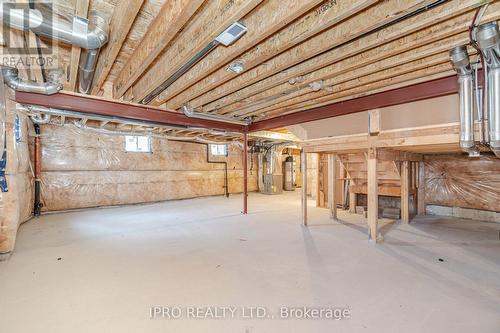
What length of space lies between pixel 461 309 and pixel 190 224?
3.57m

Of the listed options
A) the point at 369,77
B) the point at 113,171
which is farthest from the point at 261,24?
the point at 113,171

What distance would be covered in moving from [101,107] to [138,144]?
3491 millimetres

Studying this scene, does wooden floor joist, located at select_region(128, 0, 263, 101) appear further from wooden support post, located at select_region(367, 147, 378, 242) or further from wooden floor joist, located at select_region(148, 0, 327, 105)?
wooden support post, located at select_region(367, 147, 378, 242)

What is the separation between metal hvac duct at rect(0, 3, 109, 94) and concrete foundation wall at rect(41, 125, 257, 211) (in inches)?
174

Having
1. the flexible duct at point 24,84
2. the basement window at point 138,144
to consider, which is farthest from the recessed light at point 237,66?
the basement window at point 138,144

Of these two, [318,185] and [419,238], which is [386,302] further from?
[318,185]

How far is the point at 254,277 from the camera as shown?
7.00ft

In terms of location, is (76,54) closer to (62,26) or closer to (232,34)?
(62,26)

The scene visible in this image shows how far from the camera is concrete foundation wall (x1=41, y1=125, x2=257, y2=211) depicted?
5.23 m

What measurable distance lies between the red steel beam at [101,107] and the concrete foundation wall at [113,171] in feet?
8.76

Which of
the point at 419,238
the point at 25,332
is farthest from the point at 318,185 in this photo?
the point at 25,332

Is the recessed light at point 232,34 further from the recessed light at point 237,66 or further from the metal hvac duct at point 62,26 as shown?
the metal hvac duct at point 62,26

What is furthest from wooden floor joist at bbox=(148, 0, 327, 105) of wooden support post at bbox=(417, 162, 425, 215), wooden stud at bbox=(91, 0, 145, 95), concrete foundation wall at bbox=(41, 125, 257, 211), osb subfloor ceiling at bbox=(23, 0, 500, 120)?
concrete foundation wall at bbox=(41, 125, 257, 211)

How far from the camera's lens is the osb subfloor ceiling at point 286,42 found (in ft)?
5.32
